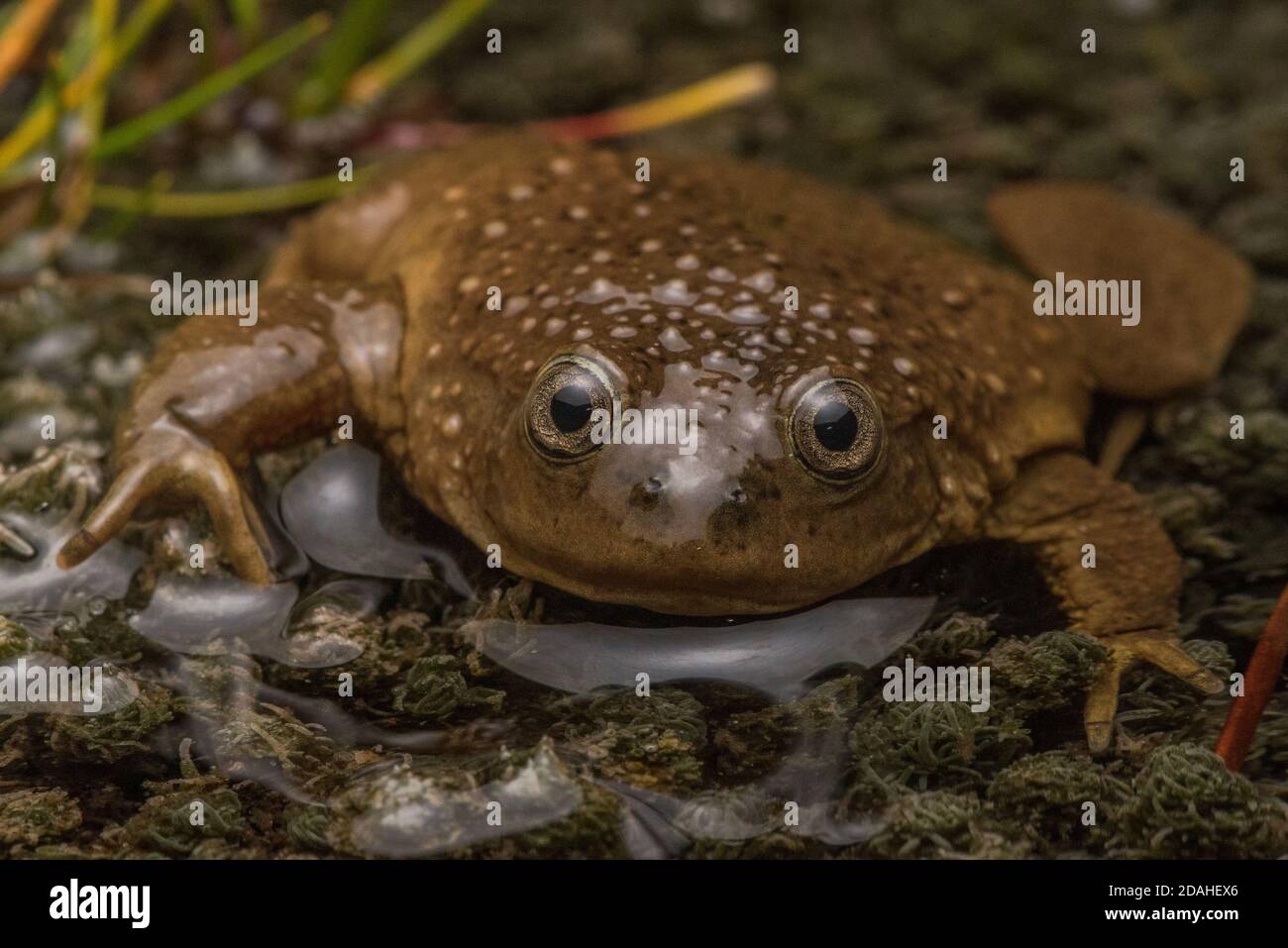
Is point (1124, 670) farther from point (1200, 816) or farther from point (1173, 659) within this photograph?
point (1200, 816)

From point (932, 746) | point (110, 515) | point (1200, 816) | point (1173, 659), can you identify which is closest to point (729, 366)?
point (932, 746)

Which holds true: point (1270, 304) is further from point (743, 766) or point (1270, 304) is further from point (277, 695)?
point (277, 695)

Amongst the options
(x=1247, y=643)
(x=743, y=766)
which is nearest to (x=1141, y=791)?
(x=1247, y=643)

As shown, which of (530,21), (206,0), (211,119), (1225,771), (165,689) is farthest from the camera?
(530,21)

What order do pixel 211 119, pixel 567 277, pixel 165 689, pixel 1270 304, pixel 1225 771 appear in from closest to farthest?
pixel 1225 771
pixel 165 689
pixel 567 277
pixel 1270 304
pixel 211 119

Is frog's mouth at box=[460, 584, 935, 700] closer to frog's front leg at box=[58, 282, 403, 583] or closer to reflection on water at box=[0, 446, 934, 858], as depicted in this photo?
reflection on water at box=[0, 446, 934, 858]

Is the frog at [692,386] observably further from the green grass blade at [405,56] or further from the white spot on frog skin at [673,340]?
the green grass blade at [405,56]
